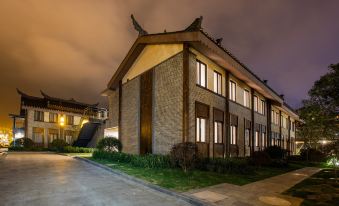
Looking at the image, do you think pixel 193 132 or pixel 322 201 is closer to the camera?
pixel 322 201

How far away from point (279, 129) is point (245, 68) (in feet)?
62.4

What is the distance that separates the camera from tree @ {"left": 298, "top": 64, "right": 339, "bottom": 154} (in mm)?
9219

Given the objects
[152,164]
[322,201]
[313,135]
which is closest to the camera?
[322,201]

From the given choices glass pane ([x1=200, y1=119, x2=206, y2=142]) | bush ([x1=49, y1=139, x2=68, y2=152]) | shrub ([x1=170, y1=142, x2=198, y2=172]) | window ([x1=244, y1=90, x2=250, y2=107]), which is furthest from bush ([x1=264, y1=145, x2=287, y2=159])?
bush ([x1=49, y1=139, x2=68, y2=152])

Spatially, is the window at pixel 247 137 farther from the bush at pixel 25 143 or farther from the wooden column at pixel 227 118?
the bush at pixel 25 143

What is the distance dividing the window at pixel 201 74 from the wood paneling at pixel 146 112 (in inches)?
142

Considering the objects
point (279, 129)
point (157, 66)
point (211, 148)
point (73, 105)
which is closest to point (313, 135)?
point (211, 148)

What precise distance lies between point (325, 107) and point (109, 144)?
610 inches


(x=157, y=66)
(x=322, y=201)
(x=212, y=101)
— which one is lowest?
(x=322, y=201)

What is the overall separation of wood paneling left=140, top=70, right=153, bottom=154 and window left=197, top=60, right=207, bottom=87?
3.60m

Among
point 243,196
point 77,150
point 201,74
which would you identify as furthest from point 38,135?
point 243,196

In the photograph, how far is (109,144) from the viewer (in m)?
20.7

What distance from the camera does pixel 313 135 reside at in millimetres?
10555

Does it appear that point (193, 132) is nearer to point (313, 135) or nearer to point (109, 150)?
point (313, 135)
